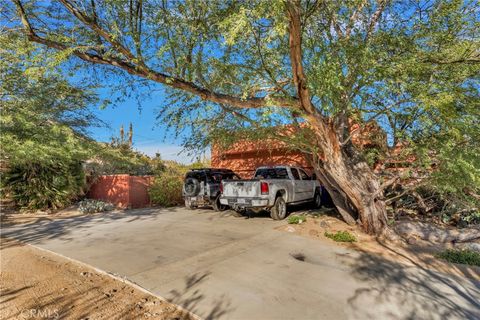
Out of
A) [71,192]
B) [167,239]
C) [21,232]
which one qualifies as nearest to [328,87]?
[167,239]

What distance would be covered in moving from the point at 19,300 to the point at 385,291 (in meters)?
5.46

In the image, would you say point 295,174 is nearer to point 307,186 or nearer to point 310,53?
point 307,186

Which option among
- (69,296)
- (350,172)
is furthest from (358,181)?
(69,296)

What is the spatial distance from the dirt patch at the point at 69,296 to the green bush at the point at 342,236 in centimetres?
519

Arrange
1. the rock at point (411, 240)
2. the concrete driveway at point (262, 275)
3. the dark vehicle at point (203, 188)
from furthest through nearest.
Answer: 1. the dark vehicle at point (203, 188)
2. the rock at point (411, 240)
3. the concrete driveway at point (262, 275)

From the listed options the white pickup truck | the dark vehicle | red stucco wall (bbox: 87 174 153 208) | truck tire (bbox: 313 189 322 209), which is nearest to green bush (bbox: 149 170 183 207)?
red stucco wall (bbox: 87 174 153 208)

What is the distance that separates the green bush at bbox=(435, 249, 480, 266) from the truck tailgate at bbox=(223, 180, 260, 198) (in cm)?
521

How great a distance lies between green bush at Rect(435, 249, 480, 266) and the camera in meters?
6.45

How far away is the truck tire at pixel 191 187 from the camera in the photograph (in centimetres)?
1241

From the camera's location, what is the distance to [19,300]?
13.2 feet

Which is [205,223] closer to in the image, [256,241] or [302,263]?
[256,241]

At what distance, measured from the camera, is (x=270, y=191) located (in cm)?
978

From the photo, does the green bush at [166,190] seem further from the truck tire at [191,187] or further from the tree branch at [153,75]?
the tree branch at [153,75]

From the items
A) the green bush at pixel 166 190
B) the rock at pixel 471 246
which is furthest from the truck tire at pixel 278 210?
the green bush at pixel 166 190
